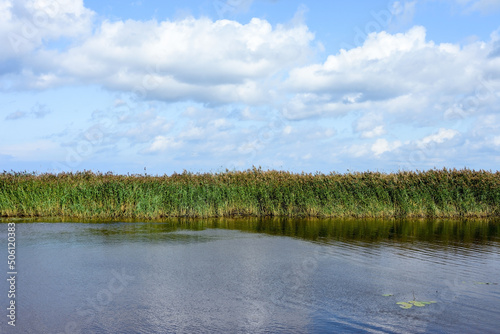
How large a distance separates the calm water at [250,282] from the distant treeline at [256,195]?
18.4ft

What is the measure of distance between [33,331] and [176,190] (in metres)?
15.2

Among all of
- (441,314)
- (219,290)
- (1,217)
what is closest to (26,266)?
(219,290)

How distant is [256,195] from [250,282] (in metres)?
13.7

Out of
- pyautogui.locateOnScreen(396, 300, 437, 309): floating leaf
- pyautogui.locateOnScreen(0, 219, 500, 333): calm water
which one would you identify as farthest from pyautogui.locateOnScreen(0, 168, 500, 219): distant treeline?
pyautogui.locateOnScreen(396, 300, 437, 309): floating leaf

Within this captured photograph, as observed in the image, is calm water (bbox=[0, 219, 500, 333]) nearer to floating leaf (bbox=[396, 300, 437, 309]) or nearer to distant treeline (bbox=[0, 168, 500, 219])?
floating leaf (bbox=[396, 300, 437, 309])

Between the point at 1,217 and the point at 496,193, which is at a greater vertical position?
the point at 496,193

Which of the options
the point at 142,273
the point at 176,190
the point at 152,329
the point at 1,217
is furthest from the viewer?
the point at 176,190

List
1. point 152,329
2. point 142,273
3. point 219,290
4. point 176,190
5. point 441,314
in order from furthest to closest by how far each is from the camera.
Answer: point 176,190 → point 142,273 → point 219,290 → point 441,314 → point 152,329

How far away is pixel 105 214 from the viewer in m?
19.3

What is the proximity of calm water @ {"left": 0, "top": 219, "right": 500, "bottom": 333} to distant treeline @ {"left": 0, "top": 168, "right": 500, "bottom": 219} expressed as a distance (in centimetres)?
559

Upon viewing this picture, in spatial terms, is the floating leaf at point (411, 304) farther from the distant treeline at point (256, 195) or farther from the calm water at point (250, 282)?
the distant treeline at point (256, 195)

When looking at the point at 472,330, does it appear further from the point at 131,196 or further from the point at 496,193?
the point at 496,193

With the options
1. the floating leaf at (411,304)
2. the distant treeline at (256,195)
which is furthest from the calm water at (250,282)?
the distant treeline at (256,195)

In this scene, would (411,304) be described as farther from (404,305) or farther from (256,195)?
(256,195)
